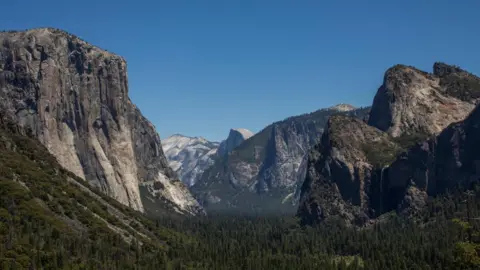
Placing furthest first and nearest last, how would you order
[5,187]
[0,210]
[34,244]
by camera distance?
1. [5,187]
2. [0,210]
3. [34,244]

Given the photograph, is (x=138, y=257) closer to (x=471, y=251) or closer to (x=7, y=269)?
(x=7, y=269)

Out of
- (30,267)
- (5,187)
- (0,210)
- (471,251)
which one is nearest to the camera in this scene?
(471,251)

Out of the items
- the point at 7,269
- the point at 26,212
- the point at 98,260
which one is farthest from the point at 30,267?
the point at 26,212

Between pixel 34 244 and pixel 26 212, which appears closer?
pixel 34 244

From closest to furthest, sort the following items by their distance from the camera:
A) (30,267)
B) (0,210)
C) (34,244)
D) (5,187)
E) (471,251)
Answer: (471,251), (30,267), (34,244), (0,210), (5,187)

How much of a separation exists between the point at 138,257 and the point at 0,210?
45394mm

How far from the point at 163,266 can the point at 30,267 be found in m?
48.2

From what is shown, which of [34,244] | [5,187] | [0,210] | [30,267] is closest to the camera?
[30,267]

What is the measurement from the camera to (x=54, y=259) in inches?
6265

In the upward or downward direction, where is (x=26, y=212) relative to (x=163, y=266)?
upward

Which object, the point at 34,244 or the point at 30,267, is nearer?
the point at 30,267

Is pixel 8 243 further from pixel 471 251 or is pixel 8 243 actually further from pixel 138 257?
pixel 471 251

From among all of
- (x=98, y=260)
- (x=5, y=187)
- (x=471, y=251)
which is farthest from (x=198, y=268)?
(x=471, y=251)

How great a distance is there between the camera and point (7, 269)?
144m
